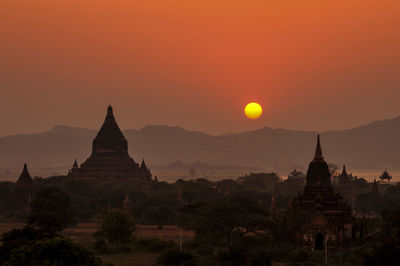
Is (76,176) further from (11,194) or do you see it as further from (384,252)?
(384,252)

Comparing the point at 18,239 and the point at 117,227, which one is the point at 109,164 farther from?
the point at 18,239

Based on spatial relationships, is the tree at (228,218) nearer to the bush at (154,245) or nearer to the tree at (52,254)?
the bush at (154,245)

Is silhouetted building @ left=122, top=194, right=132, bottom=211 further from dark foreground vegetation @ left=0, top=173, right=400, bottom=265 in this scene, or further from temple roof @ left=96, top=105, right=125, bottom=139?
temple roof @ left=96, top=105, right=125, bottom=139

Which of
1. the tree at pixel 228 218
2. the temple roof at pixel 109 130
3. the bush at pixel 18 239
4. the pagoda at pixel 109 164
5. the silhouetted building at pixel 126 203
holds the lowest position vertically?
the bush at pixel 18 239

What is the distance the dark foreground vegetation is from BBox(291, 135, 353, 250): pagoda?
1005mm

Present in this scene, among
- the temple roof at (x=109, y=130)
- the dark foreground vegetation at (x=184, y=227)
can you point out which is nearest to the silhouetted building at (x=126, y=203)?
the dark foreground vegetation at (x=184, y=227)

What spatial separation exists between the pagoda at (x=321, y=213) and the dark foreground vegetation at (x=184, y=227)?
39.6 inches

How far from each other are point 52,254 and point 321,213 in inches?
1291

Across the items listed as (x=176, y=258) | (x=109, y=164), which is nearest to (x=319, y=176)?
(x=176, y=258)

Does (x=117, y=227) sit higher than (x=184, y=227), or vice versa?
(x=184, y=227)

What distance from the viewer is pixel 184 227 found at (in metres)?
79.9

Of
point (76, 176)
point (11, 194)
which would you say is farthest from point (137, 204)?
point (76, 176)

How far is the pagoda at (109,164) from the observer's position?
130 metres

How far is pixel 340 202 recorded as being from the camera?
6769 cm
